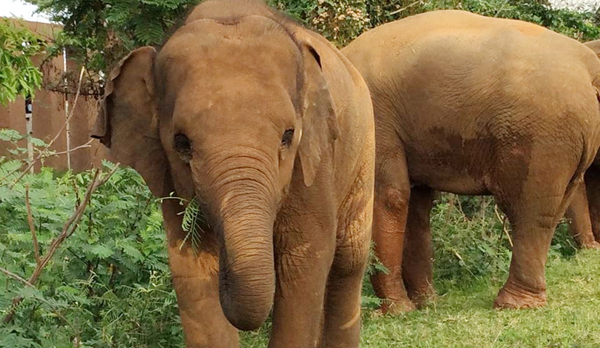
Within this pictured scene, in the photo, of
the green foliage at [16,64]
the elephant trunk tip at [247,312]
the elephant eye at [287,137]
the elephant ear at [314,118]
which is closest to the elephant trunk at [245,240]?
the elephant trunk tip at [247,312]

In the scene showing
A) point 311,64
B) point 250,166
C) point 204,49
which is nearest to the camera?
point 250,166

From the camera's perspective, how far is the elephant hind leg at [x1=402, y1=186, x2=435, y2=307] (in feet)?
25.1

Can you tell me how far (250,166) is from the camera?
3418 millimetres

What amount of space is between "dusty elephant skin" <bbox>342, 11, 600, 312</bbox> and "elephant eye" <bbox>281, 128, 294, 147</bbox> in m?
3.53

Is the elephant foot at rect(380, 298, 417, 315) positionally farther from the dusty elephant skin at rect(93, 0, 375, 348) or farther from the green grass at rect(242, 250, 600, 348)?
the dusty elephant skin at rect(93, 0, 375, 348)

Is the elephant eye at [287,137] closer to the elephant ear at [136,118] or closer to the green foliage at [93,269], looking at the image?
the elephant ear at [136,118]

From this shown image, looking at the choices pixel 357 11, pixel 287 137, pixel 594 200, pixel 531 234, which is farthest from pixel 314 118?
pixel 594 200

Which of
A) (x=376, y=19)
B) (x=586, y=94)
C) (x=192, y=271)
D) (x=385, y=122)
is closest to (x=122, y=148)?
(x=192, y=271)

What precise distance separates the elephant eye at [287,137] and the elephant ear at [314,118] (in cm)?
18

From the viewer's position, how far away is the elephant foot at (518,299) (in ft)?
23.5

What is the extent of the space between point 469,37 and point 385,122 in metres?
0.87

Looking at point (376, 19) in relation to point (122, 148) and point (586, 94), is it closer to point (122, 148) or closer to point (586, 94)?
point (586, 94)

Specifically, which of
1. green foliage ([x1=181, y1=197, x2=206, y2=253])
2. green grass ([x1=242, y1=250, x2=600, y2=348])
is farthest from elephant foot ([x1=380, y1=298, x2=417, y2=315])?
A: green foliage ([x1=181, y1=197, x2=206, y2=253])

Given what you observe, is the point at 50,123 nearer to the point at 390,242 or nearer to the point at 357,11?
the point at 357,11
